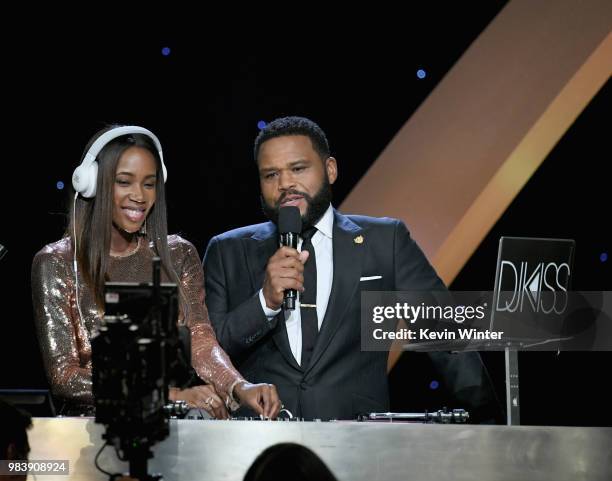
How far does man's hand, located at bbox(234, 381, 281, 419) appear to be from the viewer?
8.98 ft

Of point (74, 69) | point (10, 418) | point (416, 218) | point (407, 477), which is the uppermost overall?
point (74, 69)

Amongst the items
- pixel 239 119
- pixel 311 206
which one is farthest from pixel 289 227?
pixel 239 119

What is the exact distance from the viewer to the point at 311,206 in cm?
347

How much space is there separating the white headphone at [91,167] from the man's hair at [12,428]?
1.02 metres

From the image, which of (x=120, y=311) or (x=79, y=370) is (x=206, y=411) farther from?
(x=120, y=311)

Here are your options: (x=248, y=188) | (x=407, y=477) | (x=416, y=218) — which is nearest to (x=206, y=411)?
(x=407, y=477)

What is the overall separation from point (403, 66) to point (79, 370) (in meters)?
2.11

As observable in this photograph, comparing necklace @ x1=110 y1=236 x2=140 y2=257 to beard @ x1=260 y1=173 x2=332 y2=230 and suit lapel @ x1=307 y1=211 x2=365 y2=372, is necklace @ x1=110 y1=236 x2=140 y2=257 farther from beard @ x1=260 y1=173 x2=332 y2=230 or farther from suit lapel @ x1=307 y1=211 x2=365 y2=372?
suit lapel @ x1=307 y1=211 x2=365 y2=372

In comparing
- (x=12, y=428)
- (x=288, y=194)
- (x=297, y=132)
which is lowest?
(x=12, y=428)

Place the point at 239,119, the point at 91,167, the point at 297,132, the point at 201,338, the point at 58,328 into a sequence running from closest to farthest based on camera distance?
the point at 58,328
the point at 91,167
the point at 201,338
the point at 297,132
the point at 239,119

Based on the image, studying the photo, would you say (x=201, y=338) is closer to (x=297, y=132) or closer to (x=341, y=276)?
(x=341, y=276)

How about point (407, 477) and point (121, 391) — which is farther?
point (407, 477)

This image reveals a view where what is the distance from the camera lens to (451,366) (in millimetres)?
3473

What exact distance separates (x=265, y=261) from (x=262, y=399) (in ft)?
2.74
